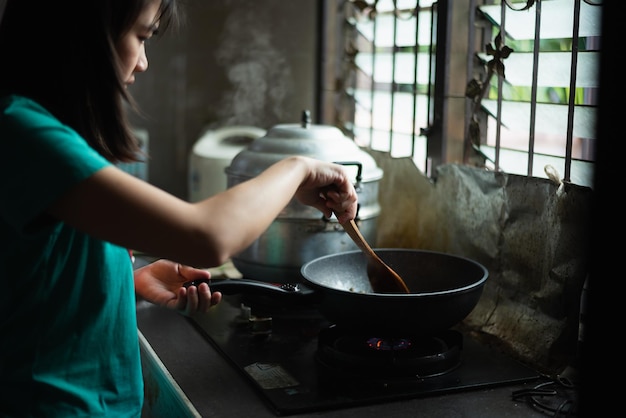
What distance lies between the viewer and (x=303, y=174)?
3.17 ft

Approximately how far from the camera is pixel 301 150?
1503 mm

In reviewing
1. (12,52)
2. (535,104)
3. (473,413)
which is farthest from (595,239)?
(535,104)

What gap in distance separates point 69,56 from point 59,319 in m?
0.31

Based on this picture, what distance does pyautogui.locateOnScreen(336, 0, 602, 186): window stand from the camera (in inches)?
48.8

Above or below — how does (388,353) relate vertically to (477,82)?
below

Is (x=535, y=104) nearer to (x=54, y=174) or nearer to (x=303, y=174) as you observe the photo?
(x=303, y=174)

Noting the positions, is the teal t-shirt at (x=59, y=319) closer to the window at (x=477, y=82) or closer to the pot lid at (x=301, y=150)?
the pot lid at (x=301, y=150)

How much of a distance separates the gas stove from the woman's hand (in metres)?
0.13

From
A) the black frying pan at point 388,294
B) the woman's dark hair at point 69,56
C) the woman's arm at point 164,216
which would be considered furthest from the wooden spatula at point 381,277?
the woman's dark hair at point 69,56

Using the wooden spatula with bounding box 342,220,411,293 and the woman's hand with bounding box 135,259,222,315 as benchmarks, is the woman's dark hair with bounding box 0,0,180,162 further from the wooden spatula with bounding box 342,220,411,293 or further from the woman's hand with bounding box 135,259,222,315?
the wooden spatula with bounding box 342,220,411,293

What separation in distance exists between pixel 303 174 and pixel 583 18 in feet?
1.90

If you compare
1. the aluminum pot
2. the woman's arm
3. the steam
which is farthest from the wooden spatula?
the steam

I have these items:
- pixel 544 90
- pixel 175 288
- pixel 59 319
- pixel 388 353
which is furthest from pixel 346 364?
pixel 544 90

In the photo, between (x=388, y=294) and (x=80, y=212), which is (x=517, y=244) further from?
(x=80, y=212)
